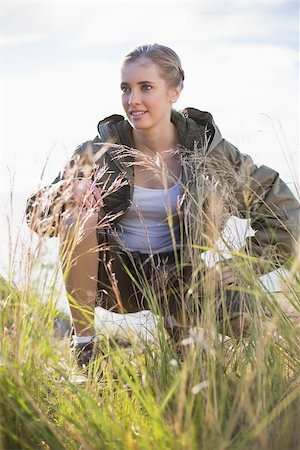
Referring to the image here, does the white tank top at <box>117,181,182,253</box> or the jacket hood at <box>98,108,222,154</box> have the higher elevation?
the jacket hood at <box>98,108,222,154</box>

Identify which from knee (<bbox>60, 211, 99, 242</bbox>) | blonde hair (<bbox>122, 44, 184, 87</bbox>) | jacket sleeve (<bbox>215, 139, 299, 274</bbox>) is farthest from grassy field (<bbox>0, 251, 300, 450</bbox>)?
blonde hair (<bbox>122, 44, 184, 87</bbox>)

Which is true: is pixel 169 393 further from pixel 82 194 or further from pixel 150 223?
pixel 150 223

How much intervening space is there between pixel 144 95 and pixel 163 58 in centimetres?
26

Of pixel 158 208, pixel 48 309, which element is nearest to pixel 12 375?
pixel 48 309

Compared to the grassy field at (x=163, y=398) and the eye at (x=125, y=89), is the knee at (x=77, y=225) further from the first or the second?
the eye at (x=125, y=89)

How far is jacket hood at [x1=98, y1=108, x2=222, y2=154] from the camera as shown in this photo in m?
3.68

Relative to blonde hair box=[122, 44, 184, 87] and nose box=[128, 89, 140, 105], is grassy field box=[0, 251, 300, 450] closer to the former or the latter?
nose box=[128, 89, 140, 105]

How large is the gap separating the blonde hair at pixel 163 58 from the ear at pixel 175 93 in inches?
0.8

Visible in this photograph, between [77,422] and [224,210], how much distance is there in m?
1.01

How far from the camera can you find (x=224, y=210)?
2621mm

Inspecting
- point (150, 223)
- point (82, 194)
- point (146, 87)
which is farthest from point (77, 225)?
point (146, 87)

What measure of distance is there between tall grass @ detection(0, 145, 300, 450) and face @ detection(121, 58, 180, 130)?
1445 mm

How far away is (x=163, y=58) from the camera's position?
3.78m

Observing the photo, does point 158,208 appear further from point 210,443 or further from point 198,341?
point 210,443
